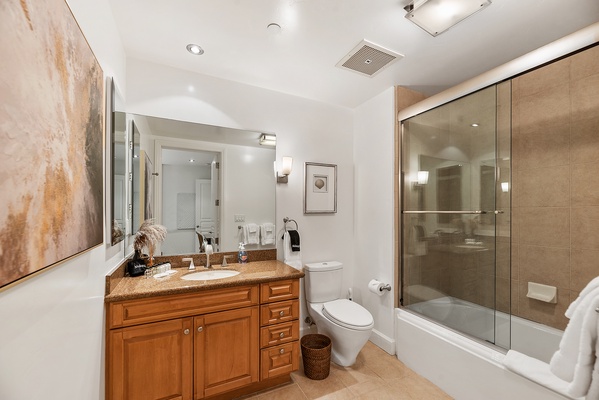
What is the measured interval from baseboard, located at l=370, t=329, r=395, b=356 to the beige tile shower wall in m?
1.07

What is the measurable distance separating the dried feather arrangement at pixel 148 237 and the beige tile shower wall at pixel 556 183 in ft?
9.59

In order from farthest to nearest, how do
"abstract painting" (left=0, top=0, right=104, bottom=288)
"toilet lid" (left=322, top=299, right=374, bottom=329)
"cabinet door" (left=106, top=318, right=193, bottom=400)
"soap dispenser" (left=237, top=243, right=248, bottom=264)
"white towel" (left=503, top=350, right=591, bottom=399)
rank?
"soap dispenser" (left=237, top=243, right=248, bottom=264)
"toilet lid" (left=322, top=299, right=374, bottom=329)
"cabinet door" (left=106, top=318, right=193, bottom=400)
"white towel" (left=503, top=350, right=591, bottom=399)
"abstract painting" (left=0, top=0, right=104, bottom=288)

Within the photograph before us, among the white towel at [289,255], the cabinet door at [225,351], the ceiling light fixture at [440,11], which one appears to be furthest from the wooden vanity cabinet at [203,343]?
the ceiling light fixture at [440,11]

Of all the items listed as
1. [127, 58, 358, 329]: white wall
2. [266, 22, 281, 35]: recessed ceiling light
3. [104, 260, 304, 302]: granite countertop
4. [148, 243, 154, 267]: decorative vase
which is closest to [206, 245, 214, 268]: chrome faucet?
[104, 260, 304, 302]: granite countertop

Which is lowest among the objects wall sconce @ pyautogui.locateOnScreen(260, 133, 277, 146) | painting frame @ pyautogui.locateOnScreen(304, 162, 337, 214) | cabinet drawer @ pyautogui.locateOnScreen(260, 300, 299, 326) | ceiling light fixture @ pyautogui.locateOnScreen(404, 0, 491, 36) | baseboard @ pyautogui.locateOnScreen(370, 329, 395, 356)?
baseboard @ pyautogui.locateOnScreen(370, 329, 395, 356)

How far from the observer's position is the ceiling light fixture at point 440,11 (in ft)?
4.61

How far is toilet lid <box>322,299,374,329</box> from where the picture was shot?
202cm

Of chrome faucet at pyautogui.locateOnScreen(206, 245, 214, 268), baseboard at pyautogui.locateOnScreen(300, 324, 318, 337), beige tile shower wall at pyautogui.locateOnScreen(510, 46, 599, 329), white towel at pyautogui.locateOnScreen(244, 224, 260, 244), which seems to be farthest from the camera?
baseboard at pyautogui.locateOnScreen(300, 324, 318, 337)

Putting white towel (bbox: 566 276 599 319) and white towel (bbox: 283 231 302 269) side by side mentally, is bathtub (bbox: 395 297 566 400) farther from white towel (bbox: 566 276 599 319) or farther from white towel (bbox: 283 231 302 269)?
white towel (bbox: 283 231 302 269)

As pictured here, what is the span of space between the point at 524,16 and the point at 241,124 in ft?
6.96

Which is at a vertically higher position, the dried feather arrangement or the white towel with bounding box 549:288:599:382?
the dried feather arrangement

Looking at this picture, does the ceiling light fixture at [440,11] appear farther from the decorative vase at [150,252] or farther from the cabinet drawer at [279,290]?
the decorative vase at [150,252]

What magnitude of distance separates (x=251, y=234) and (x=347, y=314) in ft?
3.61

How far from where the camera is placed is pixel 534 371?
1441 millimetres
